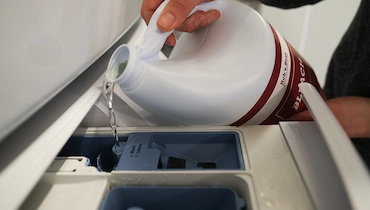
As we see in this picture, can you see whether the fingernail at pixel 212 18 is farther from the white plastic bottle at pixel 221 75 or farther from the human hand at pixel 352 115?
the human hand at pixel 352 115

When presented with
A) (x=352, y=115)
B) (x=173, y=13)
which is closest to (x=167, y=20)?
(x=173, y=13)

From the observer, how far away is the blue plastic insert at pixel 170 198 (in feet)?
1.11

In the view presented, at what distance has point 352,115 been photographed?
0.44 m

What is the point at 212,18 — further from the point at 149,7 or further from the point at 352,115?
the point at 352,115

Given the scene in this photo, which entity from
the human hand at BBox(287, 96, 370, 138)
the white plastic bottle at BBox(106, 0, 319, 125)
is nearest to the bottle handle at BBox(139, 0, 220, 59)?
the white plastic bottle at BBox(106, 0, 319, 125)

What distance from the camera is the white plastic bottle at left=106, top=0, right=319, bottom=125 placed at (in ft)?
1.11

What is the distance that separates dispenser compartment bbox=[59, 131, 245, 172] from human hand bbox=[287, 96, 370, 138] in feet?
0.41

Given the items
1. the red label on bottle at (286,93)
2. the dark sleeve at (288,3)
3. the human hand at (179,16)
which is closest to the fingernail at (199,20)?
the human hand at (179,16)

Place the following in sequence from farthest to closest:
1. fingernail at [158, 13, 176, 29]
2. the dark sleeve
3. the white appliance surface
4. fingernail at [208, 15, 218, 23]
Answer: the dark sleeve, fingernail at [208, 15, 218, 23], fingernail at [158, 13, 176, 29], the white appliance surface

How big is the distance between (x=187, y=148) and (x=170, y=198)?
93 mm

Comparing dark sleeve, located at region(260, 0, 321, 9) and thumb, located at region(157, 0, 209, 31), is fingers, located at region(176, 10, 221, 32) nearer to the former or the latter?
thumb, located at region(157, 0, 209, 31)

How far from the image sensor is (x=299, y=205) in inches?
11.9

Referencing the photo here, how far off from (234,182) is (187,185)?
6 cm

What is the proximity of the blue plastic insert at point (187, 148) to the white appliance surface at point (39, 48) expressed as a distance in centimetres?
13
